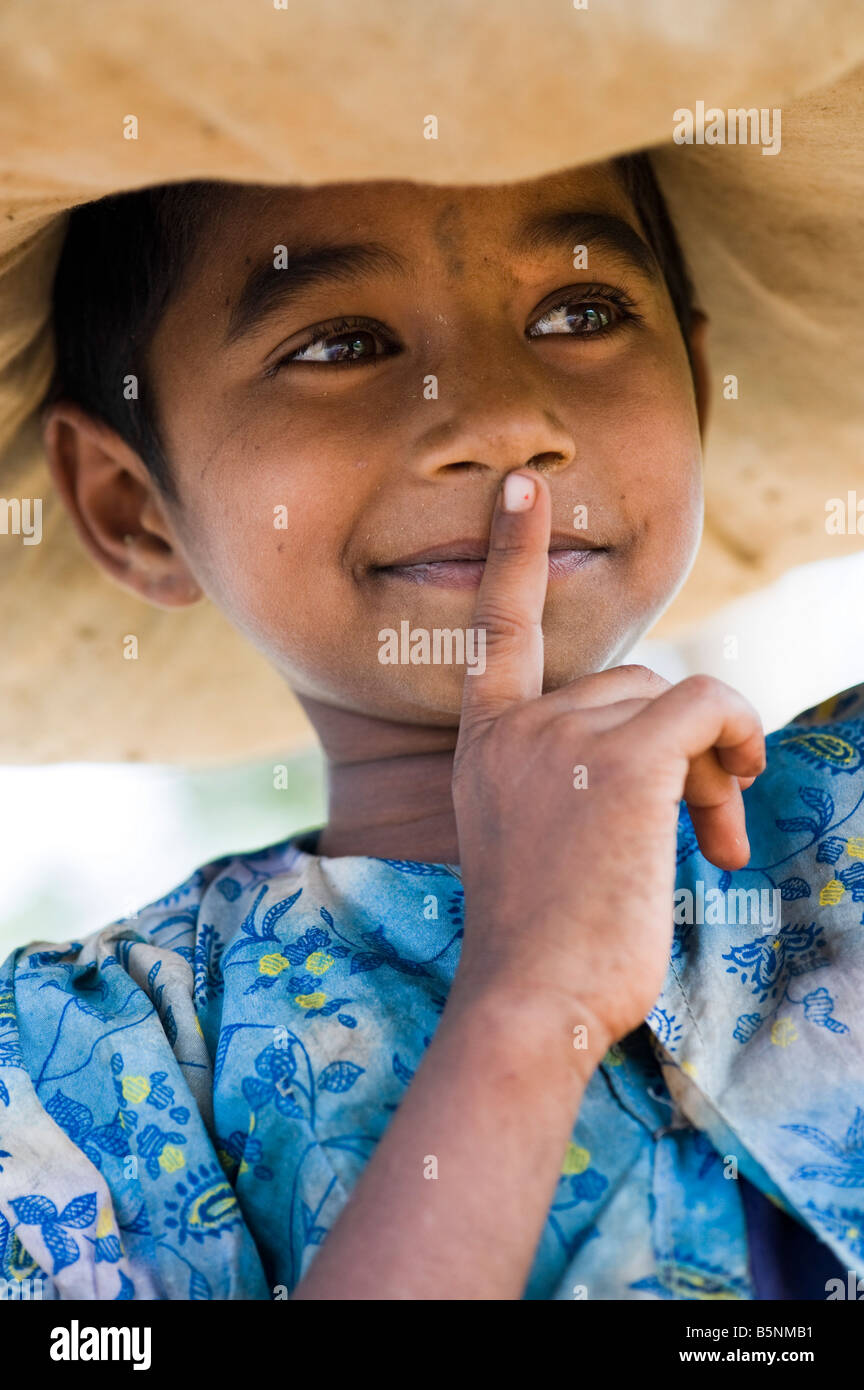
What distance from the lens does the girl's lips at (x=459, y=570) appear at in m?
1.13

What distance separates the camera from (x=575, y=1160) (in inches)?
37.2

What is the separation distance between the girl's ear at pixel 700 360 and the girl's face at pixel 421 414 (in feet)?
0.78

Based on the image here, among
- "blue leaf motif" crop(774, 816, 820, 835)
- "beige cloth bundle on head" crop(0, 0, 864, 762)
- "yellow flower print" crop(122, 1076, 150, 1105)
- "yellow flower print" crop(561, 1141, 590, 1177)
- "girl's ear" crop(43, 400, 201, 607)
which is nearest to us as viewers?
"beige cloth bundle on head" crop(0, 0, 864, 762)

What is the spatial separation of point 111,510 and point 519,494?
0.64 metres

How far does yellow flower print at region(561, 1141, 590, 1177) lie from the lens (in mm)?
939

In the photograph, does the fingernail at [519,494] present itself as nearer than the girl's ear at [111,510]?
Yes

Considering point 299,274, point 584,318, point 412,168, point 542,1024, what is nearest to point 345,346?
point 299,274

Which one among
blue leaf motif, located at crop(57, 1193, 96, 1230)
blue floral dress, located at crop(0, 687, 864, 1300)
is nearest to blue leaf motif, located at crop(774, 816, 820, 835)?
blue floral dress, located at crop(0, 687, 864, 1300)

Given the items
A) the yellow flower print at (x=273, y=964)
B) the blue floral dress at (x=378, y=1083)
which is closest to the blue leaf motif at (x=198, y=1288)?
the blue floral dress at (x=378, y=1083)

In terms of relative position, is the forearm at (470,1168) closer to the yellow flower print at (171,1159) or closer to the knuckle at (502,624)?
the yellow flower print at (171,1159)

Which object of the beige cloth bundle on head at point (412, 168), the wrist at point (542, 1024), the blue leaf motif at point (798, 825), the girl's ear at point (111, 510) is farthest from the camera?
the girl's ear at point (111, 510)

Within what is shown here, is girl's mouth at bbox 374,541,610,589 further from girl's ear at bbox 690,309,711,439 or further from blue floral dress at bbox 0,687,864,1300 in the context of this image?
girl's ear at bbox 690,309,711,439

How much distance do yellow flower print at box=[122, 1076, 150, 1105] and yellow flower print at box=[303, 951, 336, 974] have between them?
153 millimetres

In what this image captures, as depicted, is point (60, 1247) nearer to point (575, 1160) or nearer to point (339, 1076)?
point (339, 1076)
